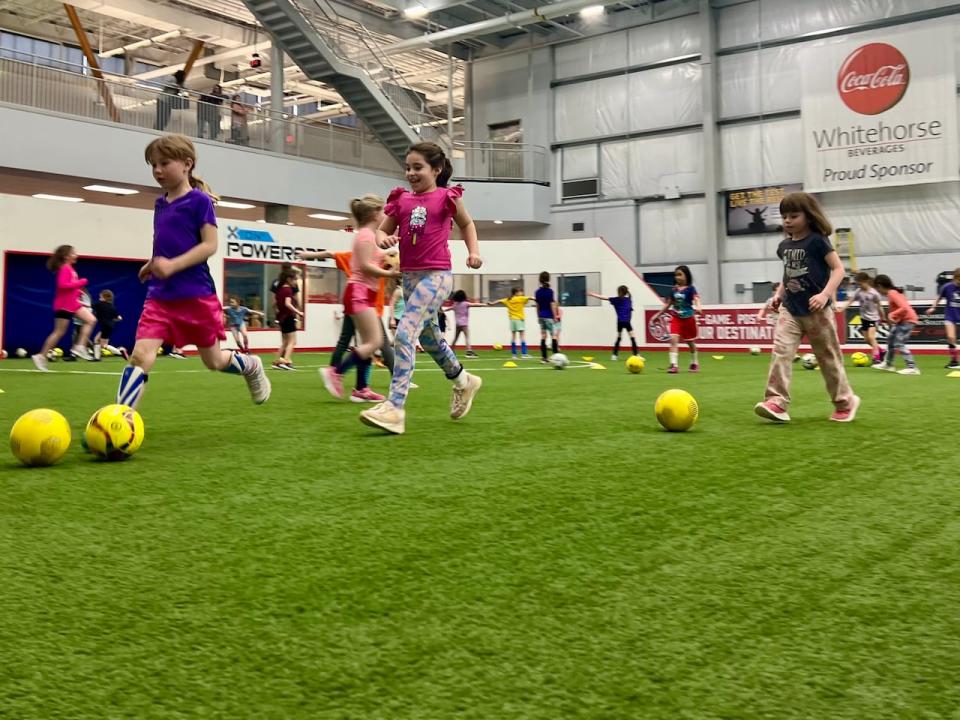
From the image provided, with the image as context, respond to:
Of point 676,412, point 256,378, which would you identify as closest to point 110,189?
A: point 256,378

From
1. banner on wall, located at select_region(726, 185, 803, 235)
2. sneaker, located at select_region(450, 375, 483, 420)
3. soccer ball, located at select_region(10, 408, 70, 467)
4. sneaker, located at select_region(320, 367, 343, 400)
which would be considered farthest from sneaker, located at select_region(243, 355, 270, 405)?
banner on wall, located at select_region(726, 185, 803, 235)

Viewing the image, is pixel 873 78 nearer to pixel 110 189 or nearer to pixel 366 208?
pixel 110 189

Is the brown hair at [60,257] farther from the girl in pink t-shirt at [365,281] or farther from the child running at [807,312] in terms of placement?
the child running at [807,312]

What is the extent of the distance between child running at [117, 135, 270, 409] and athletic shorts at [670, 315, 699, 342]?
11814mm

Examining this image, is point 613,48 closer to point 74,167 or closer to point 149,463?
A: point 74,167

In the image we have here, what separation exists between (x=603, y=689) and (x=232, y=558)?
4.94ft

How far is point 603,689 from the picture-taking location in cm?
185

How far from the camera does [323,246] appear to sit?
28.3 meters

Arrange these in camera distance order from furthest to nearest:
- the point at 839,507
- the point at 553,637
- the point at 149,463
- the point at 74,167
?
the point at 74,167 → the point at 149,463 → the point at 839,507 → the point at 553,637

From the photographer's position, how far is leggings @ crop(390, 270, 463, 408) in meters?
6.30

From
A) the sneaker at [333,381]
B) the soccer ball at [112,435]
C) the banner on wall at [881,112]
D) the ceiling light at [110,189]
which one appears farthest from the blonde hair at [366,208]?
the banner on wall at [881,112]

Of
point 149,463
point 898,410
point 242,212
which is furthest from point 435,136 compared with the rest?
point 149,463

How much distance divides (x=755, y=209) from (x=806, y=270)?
25531 mm

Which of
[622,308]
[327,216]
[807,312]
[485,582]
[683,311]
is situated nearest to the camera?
[485,582]
